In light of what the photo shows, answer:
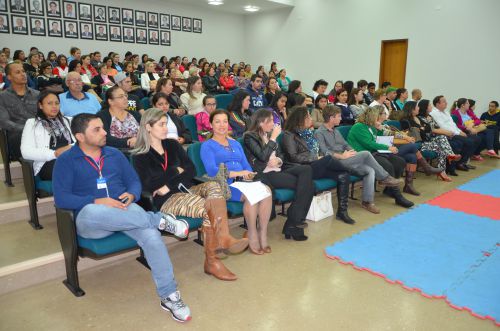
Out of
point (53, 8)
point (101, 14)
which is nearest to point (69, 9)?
point (53, 8)

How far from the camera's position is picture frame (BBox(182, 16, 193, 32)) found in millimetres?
12812

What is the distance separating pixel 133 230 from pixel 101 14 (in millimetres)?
10362

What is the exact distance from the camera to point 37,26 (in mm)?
9547

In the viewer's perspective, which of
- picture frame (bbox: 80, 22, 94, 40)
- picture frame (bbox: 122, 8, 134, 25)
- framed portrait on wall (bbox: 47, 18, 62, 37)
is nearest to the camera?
framed portrait on wall (bbox: 47, 18, 62, 37)

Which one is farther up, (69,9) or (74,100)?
(69,9)

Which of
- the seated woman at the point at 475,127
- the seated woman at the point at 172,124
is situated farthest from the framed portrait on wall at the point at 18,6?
the seated woman at the point at 475,127

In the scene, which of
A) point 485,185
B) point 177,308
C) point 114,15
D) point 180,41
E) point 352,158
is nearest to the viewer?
point 177,308

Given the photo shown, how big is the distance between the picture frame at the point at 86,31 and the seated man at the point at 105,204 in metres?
9.41

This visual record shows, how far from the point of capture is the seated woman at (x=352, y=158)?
13.2 feet

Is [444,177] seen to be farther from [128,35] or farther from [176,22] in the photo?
[176,22]

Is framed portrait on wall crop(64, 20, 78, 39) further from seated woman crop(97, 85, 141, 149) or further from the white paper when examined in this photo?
the white paper

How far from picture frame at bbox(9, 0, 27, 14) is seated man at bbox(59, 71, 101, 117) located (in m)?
7.15

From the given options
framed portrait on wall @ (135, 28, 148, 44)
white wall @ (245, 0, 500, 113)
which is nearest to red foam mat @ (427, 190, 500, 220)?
white wall @ (245, 0, 500, 113)

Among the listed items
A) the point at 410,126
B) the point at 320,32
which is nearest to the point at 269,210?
the point at 410,126
